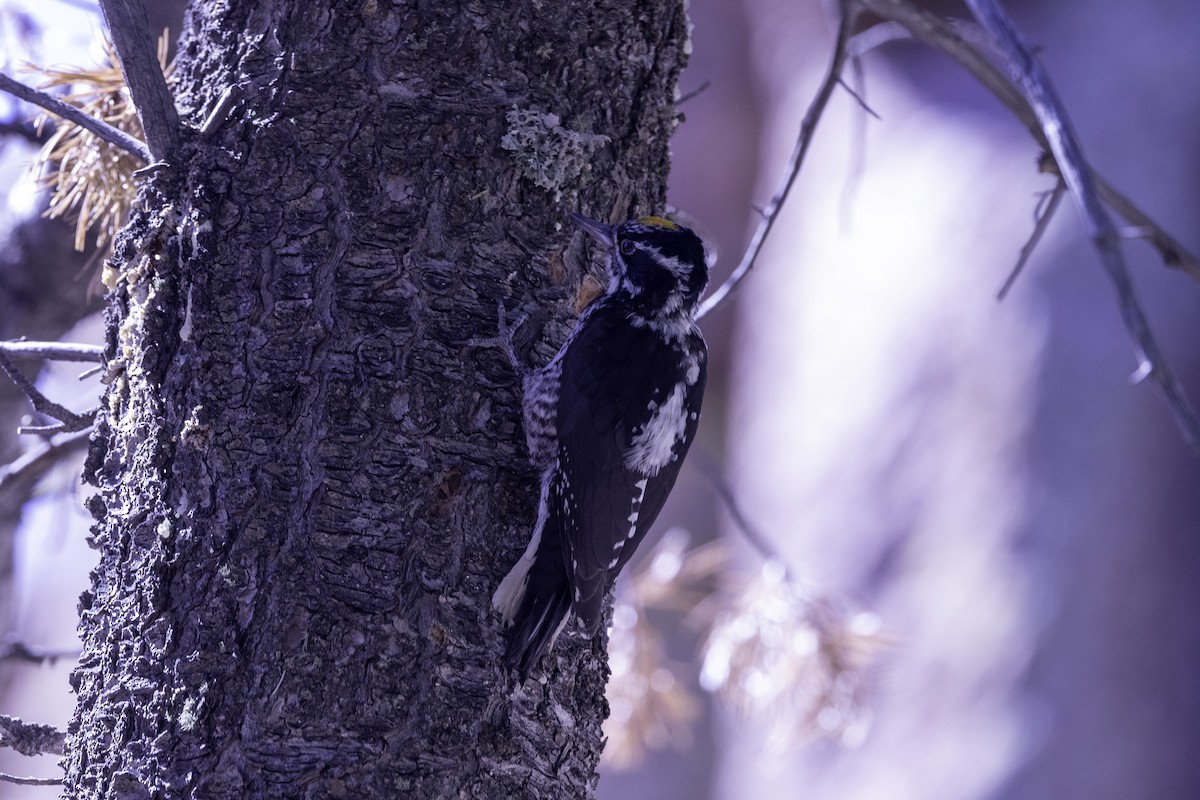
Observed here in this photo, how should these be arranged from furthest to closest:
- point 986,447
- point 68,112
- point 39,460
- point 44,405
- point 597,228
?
point 986,447
point 39,460
point 597,228
point 44,405
point 68,112

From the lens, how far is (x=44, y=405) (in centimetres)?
195

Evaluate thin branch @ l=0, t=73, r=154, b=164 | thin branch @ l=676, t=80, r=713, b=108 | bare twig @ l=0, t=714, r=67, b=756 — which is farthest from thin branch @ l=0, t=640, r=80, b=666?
thin branch @ l=676, t=80, r=713, b=108

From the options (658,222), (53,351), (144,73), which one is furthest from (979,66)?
(53,351)

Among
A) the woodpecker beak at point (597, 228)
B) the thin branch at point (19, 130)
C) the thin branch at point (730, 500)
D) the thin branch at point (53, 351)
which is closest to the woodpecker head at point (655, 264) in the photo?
the woodpecker beak at point (597, 228)

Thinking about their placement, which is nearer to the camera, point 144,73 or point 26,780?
point 26,780

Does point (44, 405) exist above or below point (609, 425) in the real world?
above

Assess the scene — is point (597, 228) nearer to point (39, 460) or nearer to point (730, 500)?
point (730, 500)

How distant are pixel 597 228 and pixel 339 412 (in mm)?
646

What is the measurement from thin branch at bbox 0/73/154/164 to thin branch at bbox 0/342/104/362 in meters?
0.37

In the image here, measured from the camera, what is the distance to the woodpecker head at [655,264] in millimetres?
2188

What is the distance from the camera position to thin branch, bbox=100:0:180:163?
5.51ft

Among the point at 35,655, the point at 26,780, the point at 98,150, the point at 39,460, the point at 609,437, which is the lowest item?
the point at 35,655

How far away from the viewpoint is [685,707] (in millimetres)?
3459

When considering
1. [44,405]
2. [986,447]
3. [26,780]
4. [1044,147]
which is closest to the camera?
[26,780]
